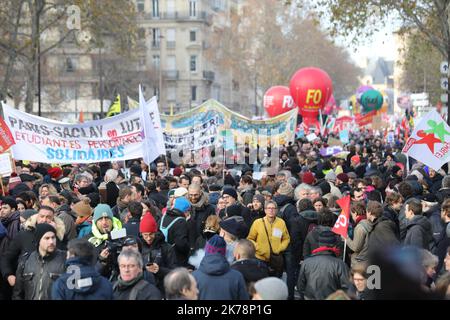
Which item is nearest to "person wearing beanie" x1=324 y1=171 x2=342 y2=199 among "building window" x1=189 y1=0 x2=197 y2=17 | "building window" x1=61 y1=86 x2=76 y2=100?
"building window" x1=61 y1=86 x2=76 y2=100

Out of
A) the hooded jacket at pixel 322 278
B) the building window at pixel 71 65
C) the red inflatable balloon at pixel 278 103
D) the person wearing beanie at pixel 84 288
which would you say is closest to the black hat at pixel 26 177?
the hooded jacket at pixel 322 278

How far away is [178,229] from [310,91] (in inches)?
1433

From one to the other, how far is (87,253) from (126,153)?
773cm

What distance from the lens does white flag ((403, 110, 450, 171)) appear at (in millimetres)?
15039

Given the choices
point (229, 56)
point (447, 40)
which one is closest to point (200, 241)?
point (447, 40)

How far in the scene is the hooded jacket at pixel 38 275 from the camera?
7914mm

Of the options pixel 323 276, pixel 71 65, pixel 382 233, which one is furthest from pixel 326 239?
pixel 71 65

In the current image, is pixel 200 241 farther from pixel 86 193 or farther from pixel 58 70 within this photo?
pixel 58 70

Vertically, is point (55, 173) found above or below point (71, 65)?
below

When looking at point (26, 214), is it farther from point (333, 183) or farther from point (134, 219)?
point (333, 183)

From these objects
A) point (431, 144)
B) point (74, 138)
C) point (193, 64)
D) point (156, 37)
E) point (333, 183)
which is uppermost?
point (156, 37)

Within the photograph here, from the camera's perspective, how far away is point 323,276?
27.1 feet

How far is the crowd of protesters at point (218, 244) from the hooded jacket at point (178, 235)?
13 millimetres
